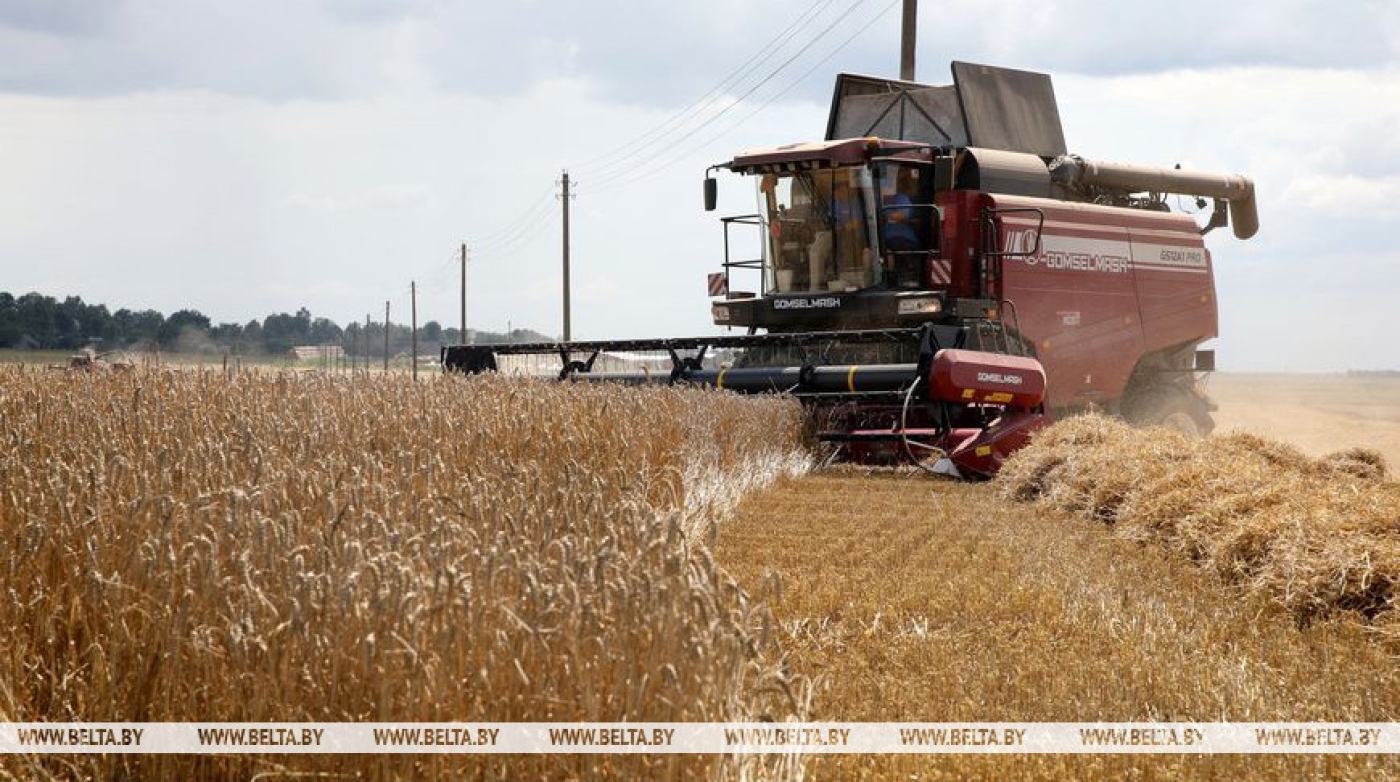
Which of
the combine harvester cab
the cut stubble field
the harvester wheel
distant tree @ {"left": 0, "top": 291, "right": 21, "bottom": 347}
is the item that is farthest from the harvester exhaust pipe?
distant tree @ {"left": 0, "top": 291, "right": 21, "bottom": 347}

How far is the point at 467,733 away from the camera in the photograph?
339 centimetres

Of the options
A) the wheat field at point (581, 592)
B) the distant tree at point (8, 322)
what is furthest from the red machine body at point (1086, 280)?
the distant tree at point (8, 322)

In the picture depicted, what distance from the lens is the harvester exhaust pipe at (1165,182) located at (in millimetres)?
16922

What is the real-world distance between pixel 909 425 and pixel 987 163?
3.33 metres

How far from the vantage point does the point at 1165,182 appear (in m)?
18.2

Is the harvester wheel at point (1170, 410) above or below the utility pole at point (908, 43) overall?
below

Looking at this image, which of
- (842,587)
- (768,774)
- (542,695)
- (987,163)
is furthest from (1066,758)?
(987,163)

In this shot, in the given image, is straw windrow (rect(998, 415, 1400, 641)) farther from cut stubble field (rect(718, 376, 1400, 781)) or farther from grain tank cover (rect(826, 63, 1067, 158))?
grain tank cover (rect(826, 63, 1067, 158))

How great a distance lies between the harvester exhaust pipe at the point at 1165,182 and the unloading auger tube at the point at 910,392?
12.7 ft

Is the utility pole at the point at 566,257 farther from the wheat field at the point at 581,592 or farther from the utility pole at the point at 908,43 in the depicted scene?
the wheat field at the point at 581,592

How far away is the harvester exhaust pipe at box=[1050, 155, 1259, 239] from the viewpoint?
16.9 metres

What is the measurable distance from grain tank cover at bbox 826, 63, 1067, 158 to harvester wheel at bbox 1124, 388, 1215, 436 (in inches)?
121

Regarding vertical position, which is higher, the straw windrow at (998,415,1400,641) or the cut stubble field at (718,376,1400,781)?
the straw windrow at (998,415,1400,641)

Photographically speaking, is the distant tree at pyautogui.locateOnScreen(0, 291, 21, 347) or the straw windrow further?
the distant tree at pyautogui.locateOnScreen(0, 291, 21, 347)
